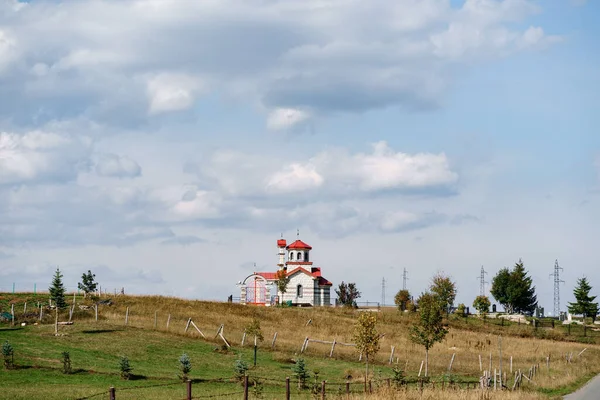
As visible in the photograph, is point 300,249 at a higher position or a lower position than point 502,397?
higher

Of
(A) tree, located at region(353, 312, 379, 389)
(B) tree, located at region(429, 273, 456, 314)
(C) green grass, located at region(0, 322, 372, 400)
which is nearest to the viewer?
(C) green grass, located at region(0, 322, 372, 400)

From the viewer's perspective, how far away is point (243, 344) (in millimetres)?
68000

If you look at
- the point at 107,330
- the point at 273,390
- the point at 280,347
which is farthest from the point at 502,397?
the point at 107,330

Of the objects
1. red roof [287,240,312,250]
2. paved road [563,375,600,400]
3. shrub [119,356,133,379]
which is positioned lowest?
paved road [563,375,600,400]

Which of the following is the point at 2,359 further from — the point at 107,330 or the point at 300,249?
the point at 300,249

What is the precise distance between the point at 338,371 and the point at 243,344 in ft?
44.0

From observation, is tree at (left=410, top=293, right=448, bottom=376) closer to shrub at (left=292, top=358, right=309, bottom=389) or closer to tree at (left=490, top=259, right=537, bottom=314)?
shrub at (left=292, top=358, right=309, bottom=389)

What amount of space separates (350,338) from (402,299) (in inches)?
1956

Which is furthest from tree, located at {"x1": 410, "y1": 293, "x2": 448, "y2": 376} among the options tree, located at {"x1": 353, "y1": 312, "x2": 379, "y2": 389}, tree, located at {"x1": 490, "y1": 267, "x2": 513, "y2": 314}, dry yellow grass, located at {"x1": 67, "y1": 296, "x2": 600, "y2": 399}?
tree, located at {"x1": 490, "y1": 267, "x2": 513, "y2": 314}

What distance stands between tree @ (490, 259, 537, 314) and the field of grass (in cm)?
3412

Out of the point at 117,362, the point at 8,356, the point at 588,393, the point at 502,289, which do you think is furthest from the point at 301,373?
the point at 502,289

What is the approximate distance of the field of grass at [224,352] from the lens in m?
42.0

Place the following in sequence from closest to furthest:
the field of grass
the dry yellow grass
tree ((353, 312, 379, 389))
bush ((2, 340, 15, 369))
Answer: the field of grass → bush ((2, 340, 15, 369)) → tree ((353, 312, 379, 389)) → the dry yellow grass

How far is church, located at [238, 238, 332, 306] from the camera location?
129375 mm
